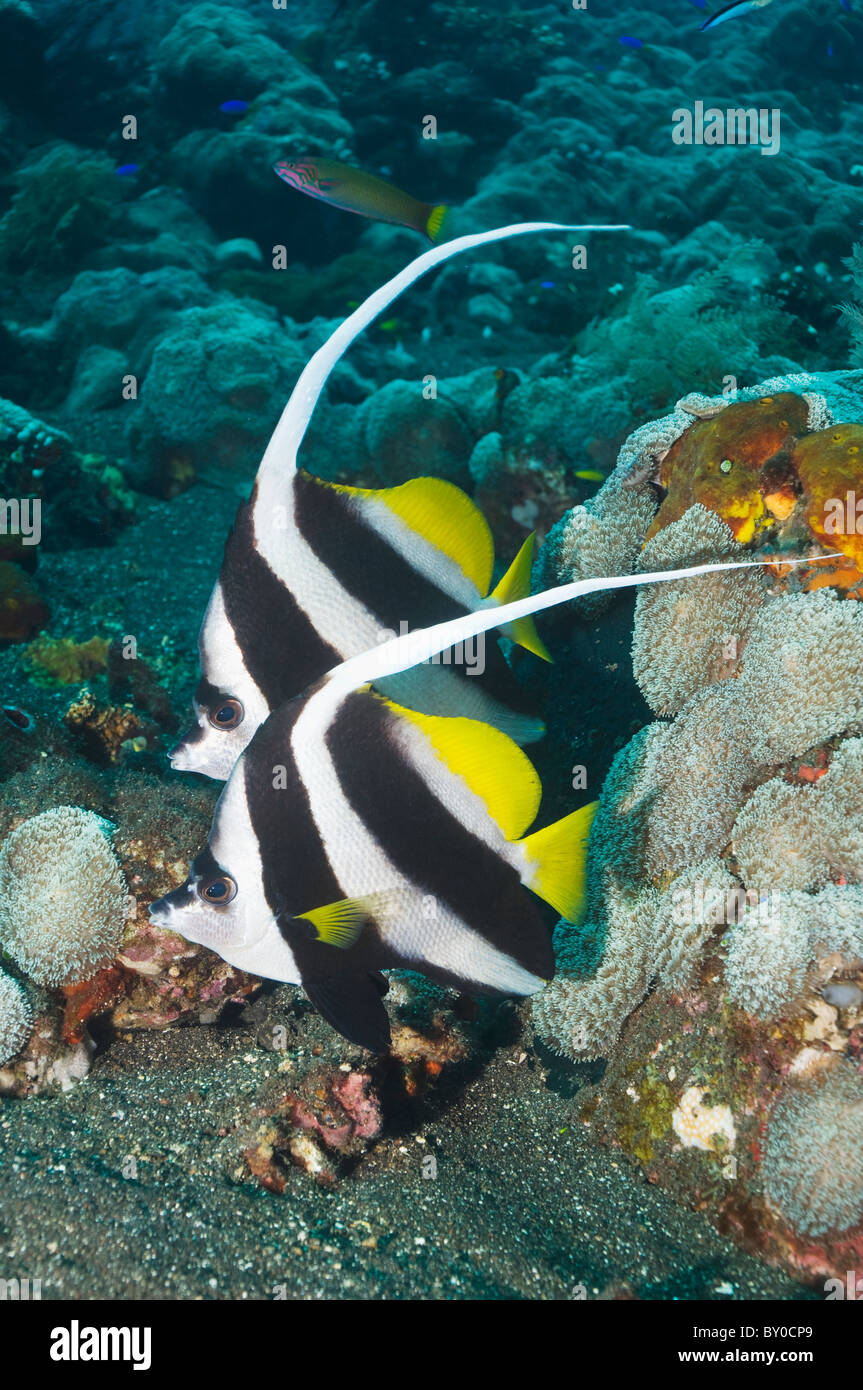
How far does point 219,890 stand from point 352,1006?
0.45m

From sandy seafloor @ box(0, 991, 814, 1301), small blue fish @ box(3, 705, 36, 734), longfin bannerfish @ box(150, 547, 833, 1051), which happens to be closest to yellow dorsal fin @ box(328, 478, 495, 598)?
longfin bannerfish @ box(150, 547, 833, 1051)

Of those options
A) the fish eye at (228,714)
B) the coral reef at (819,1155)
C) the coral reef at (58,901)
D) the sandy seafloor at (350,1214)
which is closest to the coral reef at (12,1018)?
the coral reef at (58,901)

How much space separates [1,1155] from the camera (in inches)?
96.4

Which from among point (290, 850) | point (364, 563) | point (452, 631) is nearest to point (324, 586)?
point (364, 563)

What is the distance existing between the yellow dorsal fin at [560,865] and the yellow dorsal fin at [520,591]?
83cm

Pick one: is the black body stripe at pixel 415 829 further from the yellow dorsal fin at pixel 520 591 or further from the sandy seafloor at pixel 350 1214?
the sandy seafloor at pixel 350 1214

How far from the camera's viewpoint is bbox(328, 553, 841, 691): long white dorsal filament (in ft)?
4.19

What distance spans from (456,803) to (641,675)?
4.39 ft

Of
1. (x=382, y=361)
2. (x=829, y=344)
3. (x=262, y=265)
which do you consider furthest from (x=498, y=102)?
(x=829, y=344)

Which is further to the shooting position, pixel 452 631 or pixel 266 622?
pixel 266 622

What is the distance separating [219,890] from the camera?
1929 mm

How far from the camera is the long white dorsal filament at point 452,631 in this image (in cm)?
128

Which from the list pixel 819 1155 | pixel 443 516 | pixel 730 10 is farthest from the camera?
pixel 730 10

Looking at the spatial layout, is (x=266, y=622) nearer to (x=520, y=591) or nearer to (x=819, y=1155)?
(x=520, y=591)
